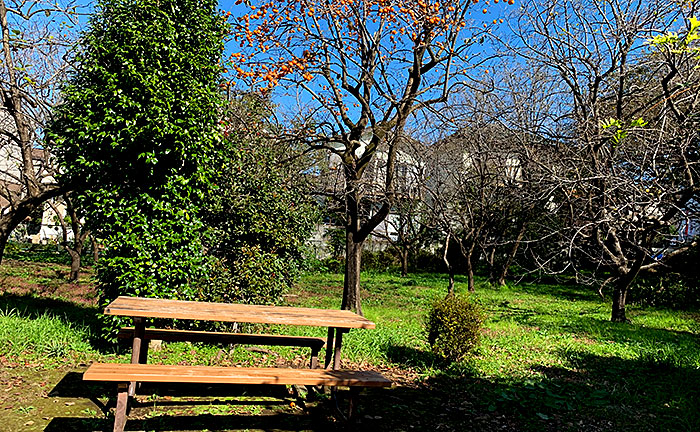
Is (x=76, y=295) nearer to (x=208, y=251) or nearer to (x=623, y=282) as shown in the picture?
(x=208, y=251)

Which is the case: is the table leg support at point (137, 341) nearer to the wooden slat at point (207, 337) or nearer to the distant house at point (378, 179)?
the wooden slat at point (207, 337)

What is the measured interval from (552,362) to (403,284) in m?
10.4

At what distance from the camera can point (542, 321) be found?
1005 centimetres

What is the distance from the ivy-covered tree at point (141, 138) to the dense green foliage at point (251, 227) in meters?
0.54

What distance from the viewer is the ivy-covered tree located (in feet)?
18.1

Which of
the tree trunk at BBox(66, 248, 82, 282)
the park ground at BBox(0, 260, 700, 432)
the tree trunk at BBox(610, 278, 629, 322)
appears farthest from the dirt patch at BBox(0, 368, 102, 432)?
the tree trunk at BBox(610, 278, 629, 322)

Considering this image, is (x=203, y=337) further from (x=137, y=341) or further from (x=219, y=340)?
(x=137, y=341)

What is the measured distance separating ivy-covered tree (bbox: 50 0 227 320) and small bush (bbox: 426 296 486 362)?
3.07 meters

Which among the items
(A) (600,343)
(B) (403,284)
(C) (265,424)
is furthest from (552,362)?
(B) (403,284)

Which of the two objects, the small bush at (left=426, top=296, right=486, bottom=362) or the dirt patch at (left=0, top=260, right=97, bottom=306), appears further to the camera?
the dirt patch at (left=0, top=260, right=97, bottom=306)

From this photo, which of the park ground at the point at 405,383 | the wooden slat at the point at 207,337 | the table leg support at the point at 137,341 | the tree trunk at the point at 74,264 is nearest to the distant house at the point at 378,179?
the park ground at the point at 405,383

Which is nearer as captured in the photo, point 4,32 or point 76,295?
point 4,32

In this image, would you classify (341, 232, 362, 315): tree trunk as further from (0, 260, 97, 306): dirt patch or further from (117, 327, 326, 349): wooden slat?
(117, 327, 326, 349): wooden slat

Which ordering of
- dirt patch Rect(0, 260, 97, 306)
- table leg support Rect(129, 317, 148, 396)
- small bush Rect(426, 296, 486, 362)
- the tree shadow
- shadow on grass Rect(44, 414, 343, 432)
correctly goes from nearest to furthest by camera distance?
shadow on grass Rect(44, 414, 343, 432)
table leg support Rect(129, 317, 148, 396)
small bush Rect(426, 296, 486, 362)
the tree shadow
dirt patch Rect(0, 260, 97, 306)
